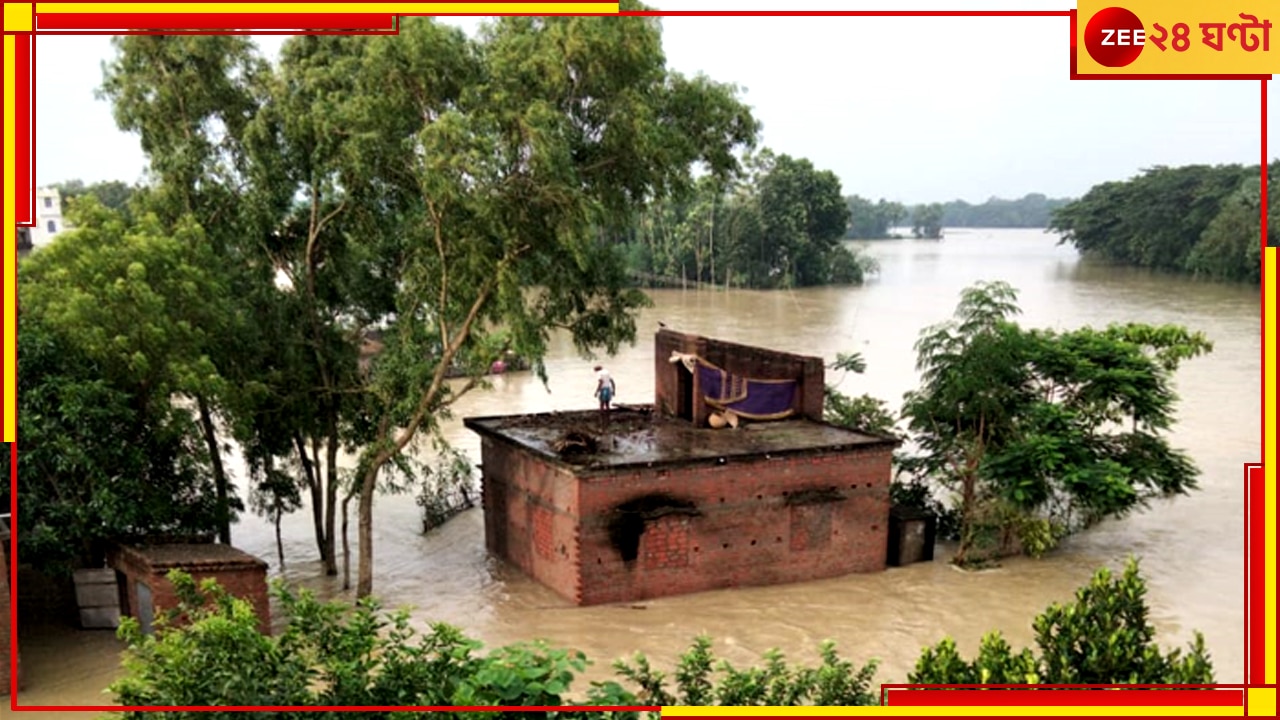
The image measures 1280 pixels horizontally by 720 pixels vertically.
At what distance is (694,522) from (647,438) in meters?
2.47

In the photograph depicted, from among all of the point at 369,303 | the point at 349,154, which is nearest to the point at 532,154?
the point at 349,154

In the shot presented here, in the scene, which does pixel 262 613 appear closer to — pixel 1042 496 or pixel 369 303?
pixel 369 303

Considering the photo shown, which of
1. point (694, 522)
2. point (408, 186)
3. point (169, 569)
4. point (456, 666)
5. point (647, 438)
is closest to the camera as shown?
point (456, 666)

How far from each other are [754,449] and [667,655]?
14.1 ft

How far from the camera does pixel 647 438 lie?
67.9 feet

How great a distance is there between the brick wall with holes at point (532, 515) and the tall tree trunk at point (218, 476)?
5.07 meters

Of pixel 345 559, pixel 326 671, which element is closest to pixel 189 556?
pixel 345 559

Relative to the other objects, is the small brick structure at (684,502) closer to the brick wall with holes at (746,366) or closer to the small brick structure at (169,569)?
the brick wall with holes at (746,366)

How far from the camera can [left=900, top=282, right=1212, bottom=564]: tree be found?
837 inches

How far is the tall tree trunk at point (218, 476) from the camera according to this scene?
62.1ft

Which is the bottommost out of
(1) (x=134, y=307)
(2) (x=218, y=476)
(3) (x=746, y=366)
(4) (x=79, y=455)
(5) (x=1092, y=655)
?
(2) (x=218, y=476)

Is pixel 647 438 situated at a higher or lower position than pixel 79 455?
lower

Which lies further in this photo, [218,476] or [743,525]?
[218,476]

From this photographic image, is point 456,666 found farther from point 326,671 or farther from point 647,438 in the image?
point 647,438
